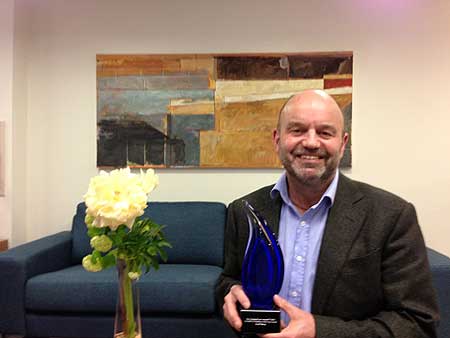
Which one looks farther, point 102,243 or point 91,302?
point 91,302

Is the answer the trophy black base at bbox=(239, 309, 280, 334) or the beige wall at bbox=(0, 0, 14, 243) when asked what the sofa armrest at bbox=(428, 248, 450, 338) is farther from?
the beige wall at bbox=(0, 0, 14, 243)

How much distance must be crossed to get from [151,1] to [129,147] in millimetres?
1161

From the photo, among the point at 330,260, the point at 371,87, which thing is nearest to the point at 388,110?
the point at 371,87

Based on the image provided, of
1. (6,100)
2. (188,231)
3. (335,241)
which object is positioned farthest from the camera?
(6,100)

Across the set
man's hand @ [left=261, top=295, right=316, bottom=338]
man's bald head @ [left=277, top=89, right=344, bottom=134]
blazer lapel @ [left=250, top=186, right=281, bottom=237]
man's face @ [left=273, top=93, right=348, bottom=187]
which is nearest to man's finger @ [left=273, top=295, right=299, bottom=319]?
man's hand @ [left=261, top=295, right=316, bottom=338]

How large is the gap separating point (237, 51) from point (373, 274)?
2346mm

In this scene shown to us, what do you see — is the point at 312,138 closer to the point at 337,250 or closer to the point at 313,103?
the point at 313,103

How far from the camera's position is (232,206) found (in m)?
1.44

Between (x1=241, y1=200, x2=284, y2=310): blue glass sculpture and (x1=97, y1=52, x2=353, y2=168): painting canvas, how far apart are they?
2.05m

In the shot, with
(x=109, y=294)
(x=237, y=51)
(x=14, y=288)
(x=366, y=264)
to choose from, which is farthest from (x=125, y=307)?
(x=237, y=51)

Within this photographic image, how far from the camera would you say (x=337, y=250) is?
46.6 inches

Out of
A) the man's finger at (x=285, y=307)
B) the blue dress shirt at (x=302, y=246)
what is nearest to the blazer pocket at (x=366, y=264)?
the blue dress shirt at (x=302, y=246)

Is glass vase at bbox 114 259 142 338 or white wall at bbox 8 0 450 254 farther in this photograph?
white wall at bbox 8 0 450 254

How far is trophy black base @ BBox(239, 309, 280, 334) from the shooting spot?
1.04 metres
